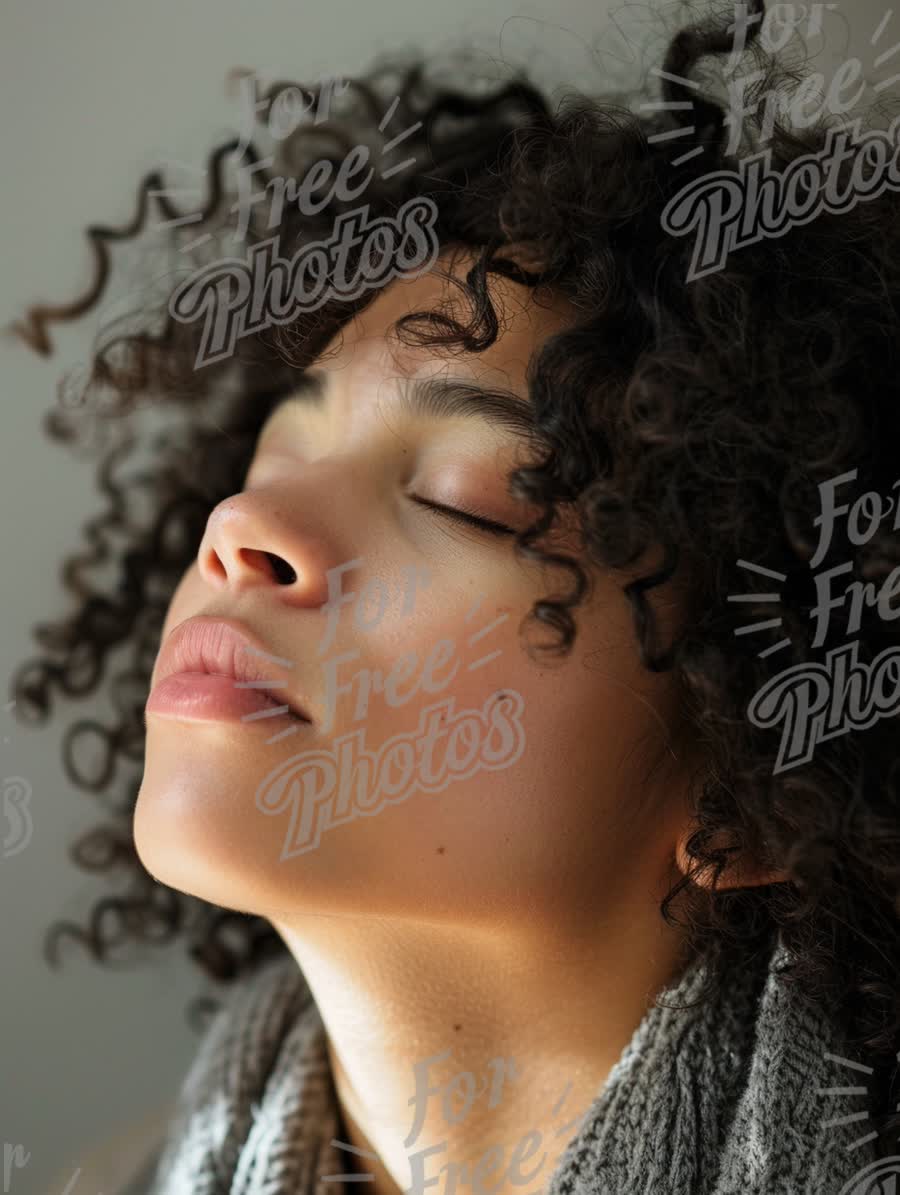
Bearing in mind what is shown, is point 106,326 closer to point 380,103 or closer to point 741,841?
point 380,103

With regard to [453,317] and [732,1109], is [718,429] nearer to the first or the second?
[453,317]

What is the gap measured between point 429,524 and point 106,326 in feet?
1.81

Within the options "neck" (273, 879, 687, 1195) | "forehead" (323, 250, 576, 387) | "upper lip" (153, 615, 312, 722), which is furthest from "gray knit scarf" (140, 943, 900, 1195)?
"forehead" (323, 250, 576, 387)

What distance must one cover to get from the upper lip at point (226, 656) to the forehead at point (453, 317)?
0.73 ft

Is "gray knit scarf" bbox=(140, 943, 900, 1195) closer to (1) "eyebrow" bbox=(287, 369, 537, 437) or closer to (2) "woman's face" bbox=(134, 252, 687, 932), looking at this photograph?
(2) "woman's face" bbox=(134, 252, 687, 932)

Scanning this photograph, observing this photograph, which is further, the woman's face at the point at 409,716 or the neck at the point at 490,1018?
the neck at the point at 490,1018

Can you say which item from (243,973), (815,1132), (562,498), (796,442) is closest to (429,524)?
(562,498)

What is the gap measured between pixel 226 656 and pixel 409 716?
13 cm

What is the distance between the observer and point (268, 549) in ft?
2.80

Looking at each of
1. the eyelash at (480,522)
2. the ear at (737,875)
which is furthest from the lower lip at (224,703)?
the ear at (737,875)

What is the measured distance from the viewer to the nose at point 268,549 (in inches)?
33.4

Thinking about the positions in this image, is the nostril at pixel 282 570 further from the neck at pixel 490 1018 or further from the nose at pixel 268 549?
the neck at pixel 490 1018

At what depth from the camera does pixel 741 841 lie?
90 cm

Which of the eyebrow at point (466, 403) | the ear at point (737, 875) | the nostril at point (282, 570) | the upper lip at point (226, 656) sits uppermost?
the eyebrow at point (466, 403)
